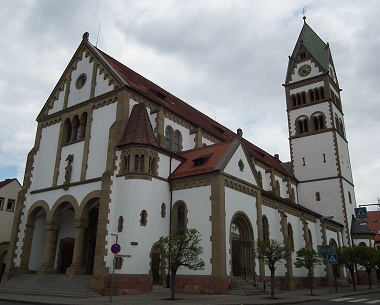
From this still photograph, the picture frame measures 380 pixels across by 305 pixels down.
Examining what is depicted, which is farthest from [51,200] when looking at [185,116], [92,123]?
[185,116]

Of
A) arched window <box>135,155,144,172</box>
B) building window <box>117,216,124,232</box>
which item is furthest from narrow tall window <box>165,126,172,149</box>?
building window <box>117,216,124,232</box>

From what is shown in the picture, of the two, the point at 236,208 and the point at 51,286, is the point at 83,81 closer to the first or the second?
the point at 51,286

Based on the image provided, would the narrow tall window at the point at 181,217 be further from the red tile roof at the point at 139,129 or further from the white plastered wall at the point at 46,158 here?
the white plastered wall at the point at 46,158

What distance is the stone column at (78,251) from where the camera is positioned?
26438 mm

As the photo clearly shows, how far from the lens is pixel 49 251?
2959cm

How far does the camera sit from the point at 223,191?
2648 centimetres

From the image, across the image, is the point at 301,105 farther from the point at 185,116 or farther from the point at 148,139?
the point at 148,139

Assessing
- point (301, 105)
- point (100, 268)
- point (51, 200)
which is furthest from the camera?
point (301, 105)

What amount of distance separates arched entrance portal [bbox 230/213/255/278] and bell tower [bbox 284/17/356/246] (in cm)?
2356

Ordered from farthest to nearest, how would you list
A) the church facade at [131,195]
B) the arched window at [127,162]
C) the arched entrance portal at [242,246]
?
the arched entrance portal at [242,246], the arched window at [127,162], the church facade at [131,195]

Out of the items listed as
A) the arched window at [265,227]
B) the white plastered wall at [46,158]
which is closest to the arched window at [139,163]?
the white plastered wall at [46,158]

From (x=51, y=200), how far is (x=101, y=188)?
22.4ft

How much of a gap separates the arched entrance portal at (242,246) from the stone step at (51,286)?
10.7 meters

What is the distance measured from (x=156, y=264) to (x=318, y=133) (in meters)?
34.3
